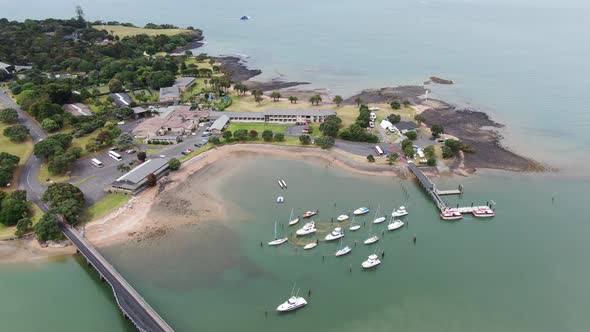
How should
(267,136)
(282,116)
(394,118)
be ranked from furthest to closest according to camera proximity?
1. (282,116)
2. (394,118)
3. (267,136)

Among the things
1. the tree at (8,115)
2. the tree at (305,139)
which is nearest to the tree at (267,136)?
the tree at (305,139)

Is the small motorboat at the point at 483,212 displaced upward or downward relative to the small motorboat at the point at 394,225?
upward

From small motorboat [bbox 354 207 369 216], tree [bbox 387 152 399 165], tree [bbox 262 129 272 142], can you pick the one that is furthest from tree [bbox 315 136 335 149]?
small motorboat [bbox 354 207 369 216]

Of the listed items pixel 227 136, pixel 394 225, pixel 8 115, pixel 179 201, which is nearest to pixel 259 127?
pixel 227 136

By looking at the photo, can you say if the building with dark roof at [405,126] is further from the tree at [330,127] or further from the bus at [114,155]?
the bus at [114,155]

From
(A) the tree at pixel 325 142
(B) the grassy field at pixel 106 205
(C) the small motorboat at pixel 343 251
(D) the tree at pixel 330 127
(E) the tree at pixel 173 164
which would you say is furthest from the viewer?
(D) the tree at pixel 330 127

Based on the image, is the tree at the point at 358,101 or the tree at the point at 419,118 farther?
the tree at the point at 358,101

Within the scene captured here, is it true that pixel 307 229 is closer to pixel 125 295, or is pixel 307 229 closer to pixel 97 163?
pixel 125 295
